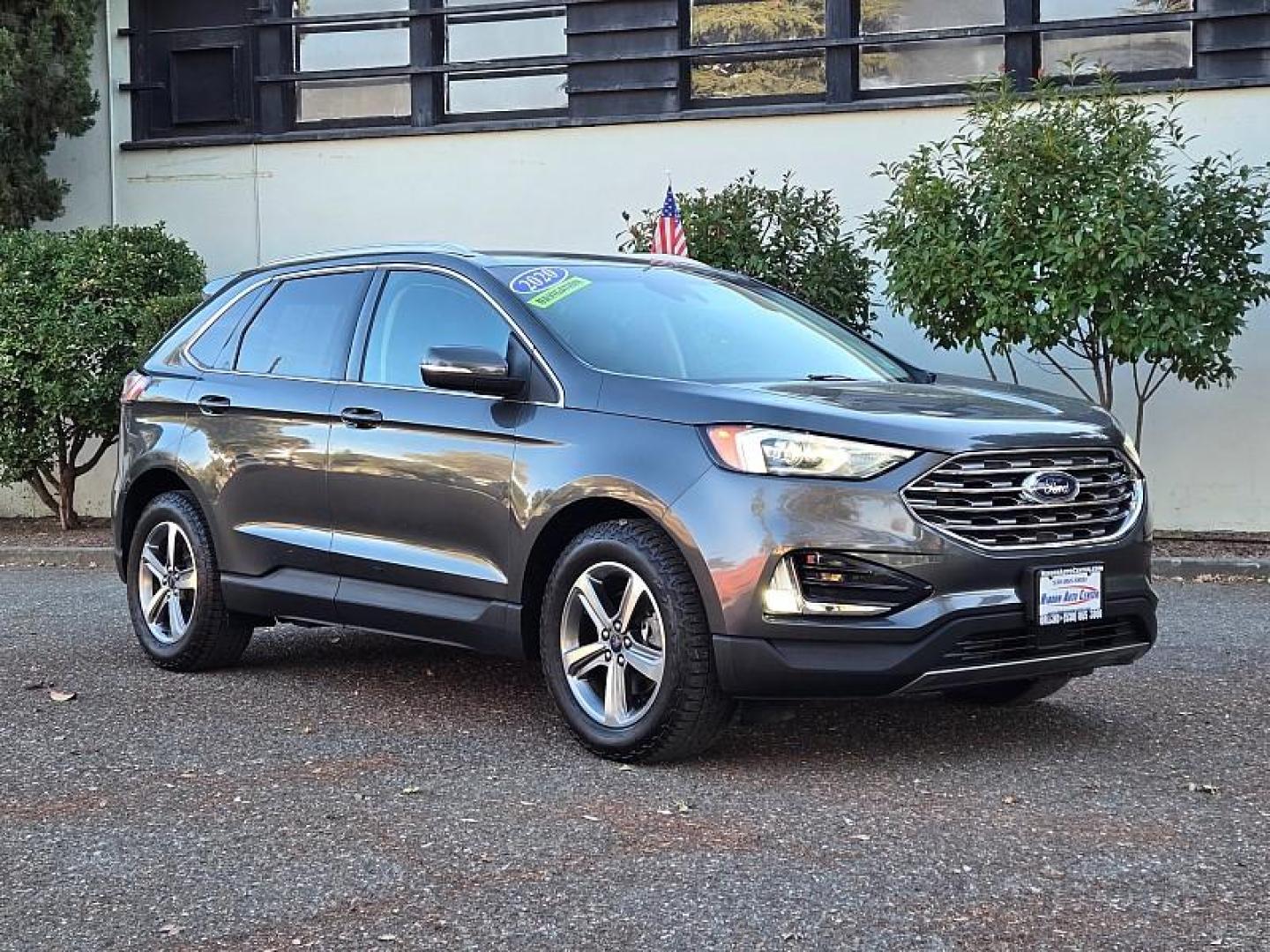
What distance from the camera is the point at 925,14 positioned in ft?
47.4

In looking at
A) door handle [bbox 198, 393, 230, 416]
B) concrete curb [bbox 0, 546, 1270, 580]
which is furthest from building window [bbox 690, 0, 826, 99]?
door handle [bbox 198, 393, 230, 416]

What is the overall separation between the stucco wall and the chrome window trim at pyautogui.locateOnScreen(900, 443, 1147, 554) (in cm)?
771

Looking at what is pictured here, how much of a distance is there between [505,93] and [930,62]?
3.69m

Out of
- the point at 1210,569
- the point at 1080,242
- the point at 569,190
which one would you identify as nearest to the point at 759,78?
the point at 569,190

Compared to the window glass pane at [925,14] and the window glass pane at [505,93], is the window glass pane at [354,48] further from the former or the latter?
the window glass pane at [925,14]

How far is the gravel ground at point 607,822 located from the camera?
13.7 ft

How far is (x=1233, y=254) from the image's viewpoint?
11.8 meters

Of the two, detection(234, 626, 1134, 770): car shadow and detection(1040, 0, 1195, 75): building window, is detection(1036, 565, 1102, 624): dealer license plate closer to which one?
detection(234, 626, 1134, 770): car shadow

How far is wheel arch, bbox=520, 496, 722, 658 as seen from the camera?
17.7ft

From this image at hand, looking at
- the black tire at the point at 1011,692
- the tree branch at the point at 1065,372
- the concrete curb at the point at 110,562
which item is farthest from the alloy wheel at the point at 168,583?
the tree branch at the point at 1065,372

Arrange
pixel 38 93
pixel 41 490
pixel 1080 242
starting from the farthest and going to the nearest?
pixel 38 93 → pixel 41 490 → pixel 1080 242

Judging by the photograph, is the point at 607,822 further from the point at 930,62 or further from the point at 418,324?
the point at 930,62

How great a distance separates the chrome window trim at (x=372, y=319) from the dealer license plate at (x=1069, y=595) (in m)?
1.68

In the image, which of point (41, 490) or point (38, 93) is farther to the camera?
point (38, 93)
